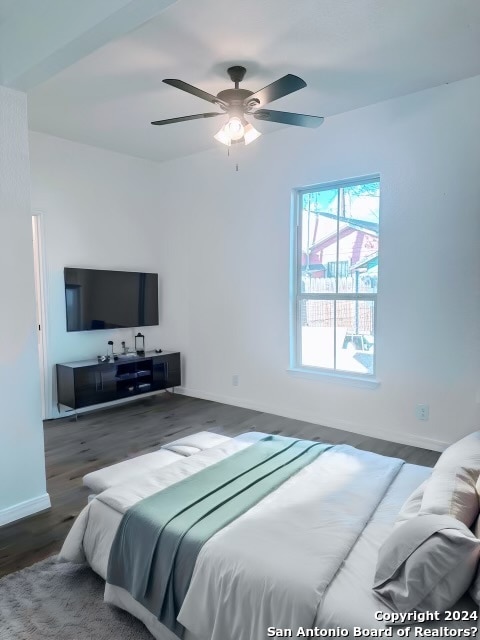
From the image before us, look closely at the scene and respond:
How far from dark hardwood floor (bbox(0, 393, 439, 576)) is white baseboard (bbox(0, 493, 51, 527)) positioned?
0.04 metres

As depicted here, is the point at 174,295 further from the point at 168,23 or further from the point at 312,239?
the point at 168,23

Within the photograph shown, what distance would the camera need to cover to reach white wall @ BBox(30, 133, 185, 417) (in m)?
4.64

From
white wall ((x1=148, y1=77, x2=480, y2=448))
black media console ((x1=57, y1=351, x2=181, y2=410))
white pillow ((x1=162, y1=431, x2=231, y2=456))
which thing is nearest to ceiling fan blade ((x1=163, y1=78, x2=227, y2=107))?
white wall ((x1=148, y1=77, x2=480, y2=448))

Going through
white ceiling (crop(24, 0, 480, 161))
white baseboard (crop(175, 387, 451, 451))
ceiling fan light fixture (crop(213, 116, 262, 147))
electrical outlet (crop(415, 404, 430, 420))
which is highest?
white ceiling (crop(24, 0, 480, 161))

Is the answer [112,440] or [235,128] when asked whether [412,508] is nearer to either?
[235,128]

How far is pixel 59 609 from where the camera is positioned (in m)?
1.92

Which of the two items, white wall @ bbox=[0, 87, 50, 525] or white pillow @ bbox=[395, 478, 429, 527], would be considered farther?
white wall @ bbox=[0, 87, 50, 525]

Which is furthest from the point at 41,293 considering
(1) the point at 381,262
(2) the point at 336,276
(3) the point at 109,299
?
(1) the point at 381,262

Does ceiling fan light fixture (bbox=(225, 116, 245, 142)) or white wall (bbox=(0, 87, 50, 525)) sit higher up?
ceiling fan light fixture (bbox=(225, 116, 245, 142))

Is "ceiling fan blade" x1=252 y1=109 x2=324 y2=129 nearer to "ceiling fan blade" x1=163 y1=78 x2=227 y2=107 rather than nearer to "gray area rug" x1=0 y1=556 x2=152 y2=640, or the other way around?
"ceiling fan blade" x1=163 y1=78 x2=227 y2=107

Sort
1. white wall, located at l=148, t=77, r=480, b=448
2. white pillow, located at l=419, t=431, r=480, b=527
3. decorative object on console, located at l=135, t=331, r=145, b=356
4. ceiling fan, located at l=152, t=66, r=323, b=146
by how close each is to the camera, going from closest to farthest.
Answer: white pillow, located at l=419, t=431, r=480, b=527 → ceiling fan, located at l=152, t=66, r=323, b=146 → white wall, located at l=148, t=77, r=480, b=448 → decorative object on console, located at l=135, t=331, r=145, b=356

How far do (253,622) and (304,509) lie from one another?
51 cm

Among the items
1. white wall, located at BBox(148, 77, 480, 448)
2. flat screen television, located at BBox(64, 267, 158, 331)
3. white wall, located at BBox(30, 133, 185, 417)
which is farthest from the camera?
flat screen television, located at BBox(64, 267, 158, 331)

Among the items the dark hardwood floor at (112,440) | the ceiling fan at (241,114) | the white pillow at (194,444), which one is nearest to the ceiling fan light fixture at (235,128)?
the ceiling fan at (241,114)
